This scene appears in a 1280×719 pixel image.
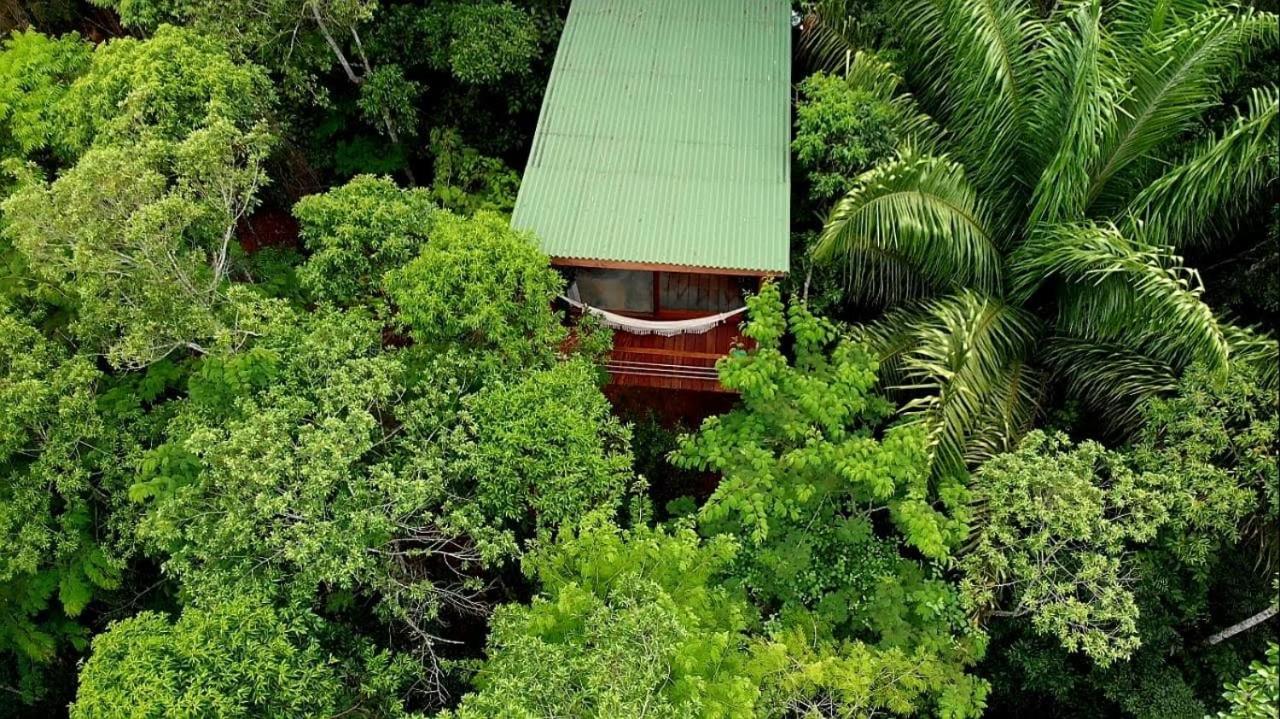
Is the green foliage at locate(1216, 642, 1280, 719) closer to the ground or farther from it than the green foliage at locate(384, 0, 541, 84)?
closer to the ground

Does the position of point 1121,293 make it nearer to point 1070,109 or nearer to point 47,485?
point 1070,109

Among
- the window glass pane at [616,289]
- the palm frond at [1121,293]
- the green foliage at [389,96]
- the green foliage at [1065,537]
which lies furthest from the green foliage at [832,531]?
the green foliage at [389,96]

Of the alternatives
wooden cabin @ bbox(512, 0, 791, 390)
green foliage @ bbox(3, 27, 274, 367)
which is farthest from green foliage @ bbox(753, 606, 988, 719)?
green foliage @ bbox(3, 27, 274, 367)

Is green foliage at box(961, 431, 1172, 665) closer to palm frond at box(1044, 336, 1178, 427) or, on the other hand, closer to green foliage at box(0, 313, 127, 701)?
palm frond at box(1044, 336, 1178, 427)

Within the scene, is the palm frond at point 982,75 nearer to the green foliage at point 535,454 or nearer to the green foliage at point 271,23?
the green foliage at point 535,454

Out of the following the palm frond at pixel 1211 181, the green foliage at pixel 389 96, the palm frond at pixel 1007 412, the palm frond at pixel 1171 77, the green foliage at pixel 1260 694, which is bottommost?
the green foliage at pixel 1260 694

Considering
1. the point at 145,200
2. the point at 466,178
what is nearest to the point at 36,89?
→ the point at 145,200
